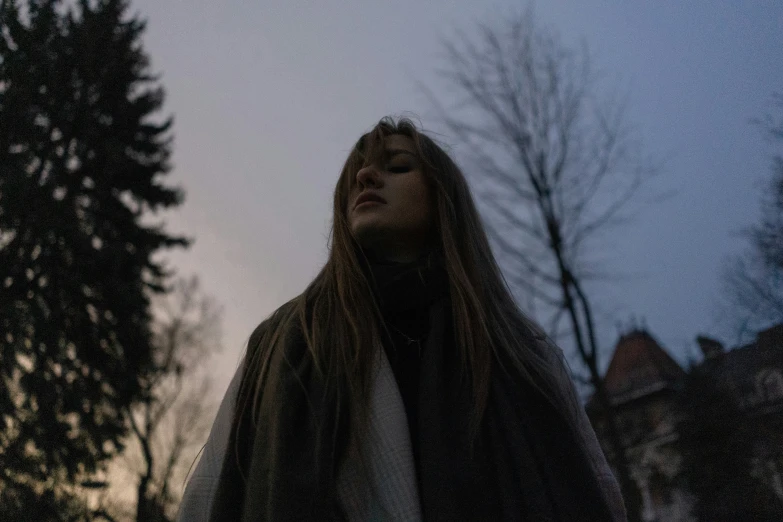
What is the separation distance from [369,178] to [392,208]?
15 centimetres

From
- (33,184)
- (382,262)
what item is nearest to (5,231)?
(33,184)

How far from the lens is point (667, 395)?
16531mm

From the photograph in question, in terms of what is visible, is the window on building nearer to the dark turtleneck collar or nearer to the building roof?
the building roof

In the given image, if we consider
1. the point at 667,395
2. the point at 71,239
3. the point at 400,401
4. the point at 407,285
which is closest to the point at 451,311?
the point at 407,285

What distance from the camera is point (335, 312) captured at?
5.77 ft

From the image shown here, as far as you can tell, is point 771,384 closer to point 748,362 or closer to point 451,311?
point 748,362

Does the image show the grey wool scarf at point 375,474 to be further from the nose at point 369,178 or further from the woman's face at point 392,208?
the nose at point 369,178

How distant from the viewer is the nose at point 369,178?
6.86 ft

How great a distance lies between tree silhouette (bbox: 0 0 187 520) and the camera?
27.4 ft

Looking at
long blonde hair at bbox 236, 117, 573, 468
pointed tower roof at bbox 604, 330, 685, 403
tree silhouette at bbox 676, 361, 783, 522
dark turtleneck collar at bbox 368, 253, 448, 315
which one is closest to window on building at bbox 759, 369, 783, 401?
tree silhouette at bbox 676, 361, 783, 522

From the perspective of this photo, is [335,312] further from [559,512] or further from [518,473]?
[559,512]

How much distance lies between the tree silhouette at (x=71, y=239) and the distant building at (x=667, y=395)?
23.8 feet

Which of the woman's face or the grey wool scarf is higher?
the woman's face

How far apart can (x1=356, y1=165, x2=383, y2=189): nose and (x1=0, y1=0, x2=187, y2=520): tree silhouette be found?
308 inches
